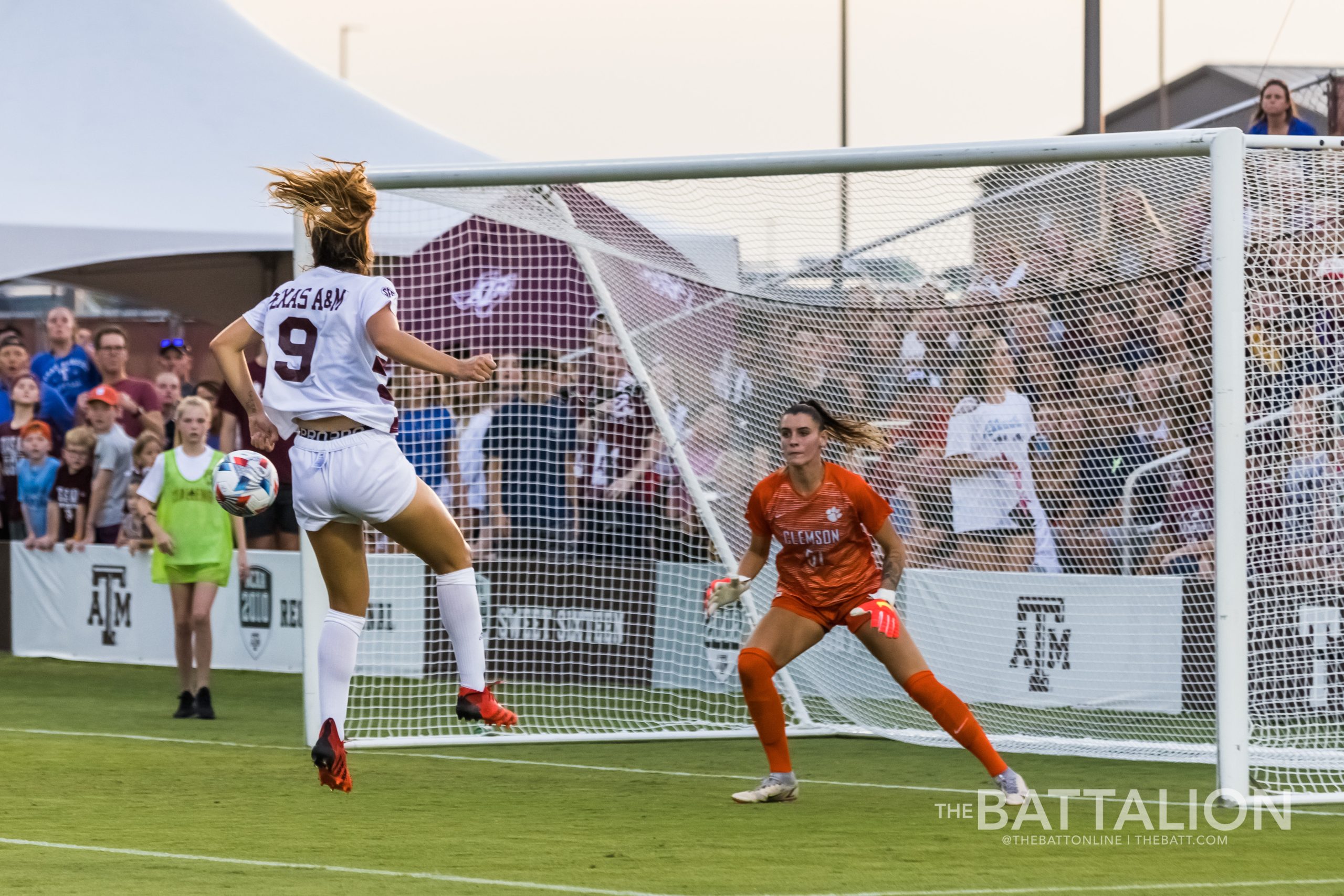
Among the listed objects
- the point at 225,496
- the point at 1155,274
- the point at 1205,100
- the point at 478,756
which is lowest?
the point at 478,756

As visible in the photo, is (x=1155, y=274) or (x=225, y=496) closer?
(x=225, y=496)

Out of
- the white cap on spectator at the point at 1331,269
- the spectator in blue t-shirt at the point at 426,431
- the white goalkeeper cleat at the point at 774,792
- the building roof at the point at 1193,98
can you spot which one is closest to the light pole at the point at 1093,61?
the white cap on spectator at the point at 1331,269

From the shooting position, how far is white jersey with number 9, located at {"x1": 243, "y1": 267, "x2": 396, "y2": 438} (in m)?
6.41

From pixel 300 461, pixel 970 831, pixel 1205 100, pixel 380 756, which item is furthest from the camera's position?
pixel 1205 100

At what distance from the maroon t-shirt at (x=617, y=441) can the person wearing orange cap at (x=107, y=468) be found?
4646mm

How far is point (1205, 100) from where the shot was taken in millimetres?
24969

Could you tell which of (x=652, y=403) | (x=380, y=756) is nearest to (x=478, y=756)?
A: (x=380, y=756)

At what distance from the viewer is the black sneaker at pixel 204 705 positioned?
36.0 ft

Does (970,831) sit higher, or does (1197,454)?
(1197,454)

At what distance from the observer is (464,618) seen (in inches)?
268

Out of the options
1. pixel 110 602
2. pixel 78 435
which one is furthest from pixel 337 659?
pixel 78 435

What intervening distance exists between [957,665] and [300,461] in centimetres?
505

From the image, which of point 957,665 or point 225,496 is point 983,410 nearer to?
point 957,665

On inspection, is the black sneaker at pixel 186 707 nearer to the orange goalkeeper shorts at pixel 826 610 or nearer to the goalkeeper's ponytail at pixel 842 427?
the orange goalkeeper shorts at pixel 826 610
